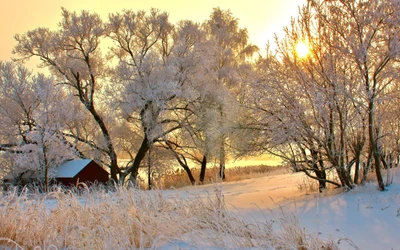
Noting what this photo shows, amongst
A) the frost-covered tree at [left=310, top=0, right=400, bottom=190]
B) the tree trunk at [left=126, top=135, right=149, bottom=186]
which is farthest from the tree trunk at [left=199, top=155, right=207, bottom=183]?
the frost-covered tree at [left=310, top=0, right=400, bottom=190]

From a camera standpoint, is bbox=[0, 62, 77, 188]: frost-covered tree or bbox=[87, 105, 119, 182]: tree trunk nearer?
bbox=[0, 62, 77, 188]: frost-covered tree

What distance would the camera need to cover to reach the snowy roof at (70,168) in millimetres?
18016

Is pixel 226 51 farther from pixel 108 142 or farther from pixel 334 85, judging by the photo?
pixel 334 85

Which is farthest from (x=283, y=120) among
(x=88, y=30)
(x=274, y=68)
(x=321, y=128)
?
(x=88, y=30)

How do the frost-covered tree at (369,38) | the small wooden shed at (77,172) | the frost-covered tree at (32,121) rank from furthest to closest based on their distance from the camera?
the small wooden shed at (77,172)
the frost-covered tree at (32,121)
the frost-covered tree at (369,38)

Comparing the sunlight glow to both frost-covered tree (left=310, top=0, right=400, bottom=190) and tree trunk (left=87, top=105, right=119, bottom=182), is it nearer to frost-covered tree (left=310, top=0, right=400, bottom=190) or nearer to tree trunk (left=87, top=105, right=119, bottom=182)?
frost-covered tree (left=310, top=0, right=400, bottom=190)

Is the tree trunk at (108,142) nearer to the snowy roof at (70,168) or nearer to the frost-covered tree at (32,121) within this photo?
the snowy roof at (70,168)

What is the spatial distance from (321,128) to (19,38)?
58.1 ft

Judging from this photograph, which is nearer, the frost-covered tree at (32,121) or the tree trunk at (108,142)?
the frost-covered tree at (32,121)

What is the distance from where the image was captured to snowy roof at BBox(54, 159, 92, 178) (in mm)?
18016

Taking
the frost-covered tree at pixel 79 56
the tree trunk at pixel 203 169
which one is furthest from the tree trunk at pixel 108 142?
the tree trunk at pixel 203 169

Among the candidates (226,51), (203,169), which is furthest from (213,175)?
(226,51)

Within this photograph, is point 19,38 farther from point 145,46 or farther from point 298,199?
point 298,199

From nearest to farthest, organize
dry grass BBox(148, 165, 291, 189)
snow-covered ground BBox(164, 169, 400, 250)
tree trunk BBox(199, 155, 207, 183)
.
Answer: snow-covered ground BBox(164, 169, 400, 250)
dry grass BBox(148, 165, 291, 189)
tree trunk BBox(199, 155, 207, 183)
